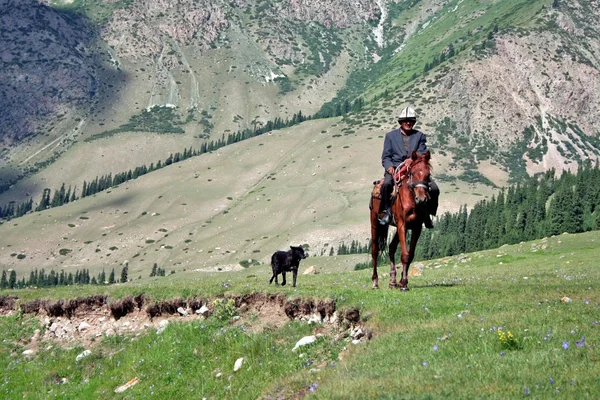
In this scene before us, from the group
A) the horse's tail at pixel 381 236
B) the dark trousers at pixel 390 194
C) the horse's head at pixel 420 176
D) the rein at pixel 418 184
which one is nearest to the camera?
the horse's head at pixel 420 176

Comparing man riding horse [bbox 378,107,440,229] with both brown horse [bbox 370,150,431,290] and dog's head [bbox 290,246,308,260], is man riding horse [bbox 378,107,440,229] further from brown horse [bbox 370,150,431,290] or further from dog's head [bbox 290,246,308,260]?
dog's head [bbox 290,246,308,260]

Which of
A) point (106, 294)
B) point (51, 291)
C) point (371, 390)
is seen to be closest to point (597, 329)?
point (371, 390)

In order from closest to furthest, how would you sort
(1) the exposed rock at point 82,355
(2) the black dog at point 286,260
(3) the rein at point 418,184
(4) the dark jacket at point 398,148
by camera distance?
1. (3) the rein at point 418,184
2. (4) the dark jacket at point 398,148
3. (1) the exposed rock at point 82,355
4. (2) the black dog at point 286,260

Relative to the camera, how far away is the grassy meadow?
1102cm

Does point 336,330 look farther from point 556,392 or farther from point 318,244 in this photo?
point 318,244

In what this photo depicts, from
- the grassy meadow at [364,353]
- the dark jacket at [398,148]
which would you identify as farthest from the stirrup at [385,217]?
the grassy meadow at [364,353]

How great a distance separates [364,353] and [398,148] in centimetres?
980

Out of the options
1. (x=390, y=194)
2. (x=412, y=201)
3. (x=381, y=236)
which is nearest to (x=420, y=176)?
(x=412, y=201)

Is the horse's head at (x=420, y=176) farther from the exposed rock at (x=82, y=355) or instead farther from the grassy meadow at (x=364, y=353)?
the exposed rock at (x=82, y=355)

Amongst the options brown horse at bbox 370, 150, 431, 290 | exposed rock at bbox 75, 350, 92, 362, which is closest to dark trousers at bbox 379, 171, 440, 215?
brown horse at bbox 370, 150, 431, 290

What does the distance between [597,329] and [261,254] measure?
186874 mm

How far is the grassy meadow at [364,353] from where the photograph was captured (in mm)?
Answer: 11016

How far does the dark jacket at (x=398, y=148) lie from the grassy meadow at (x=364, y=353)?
500 cm

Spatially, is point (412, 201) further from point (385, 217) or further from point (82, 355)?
point (82, 355)
